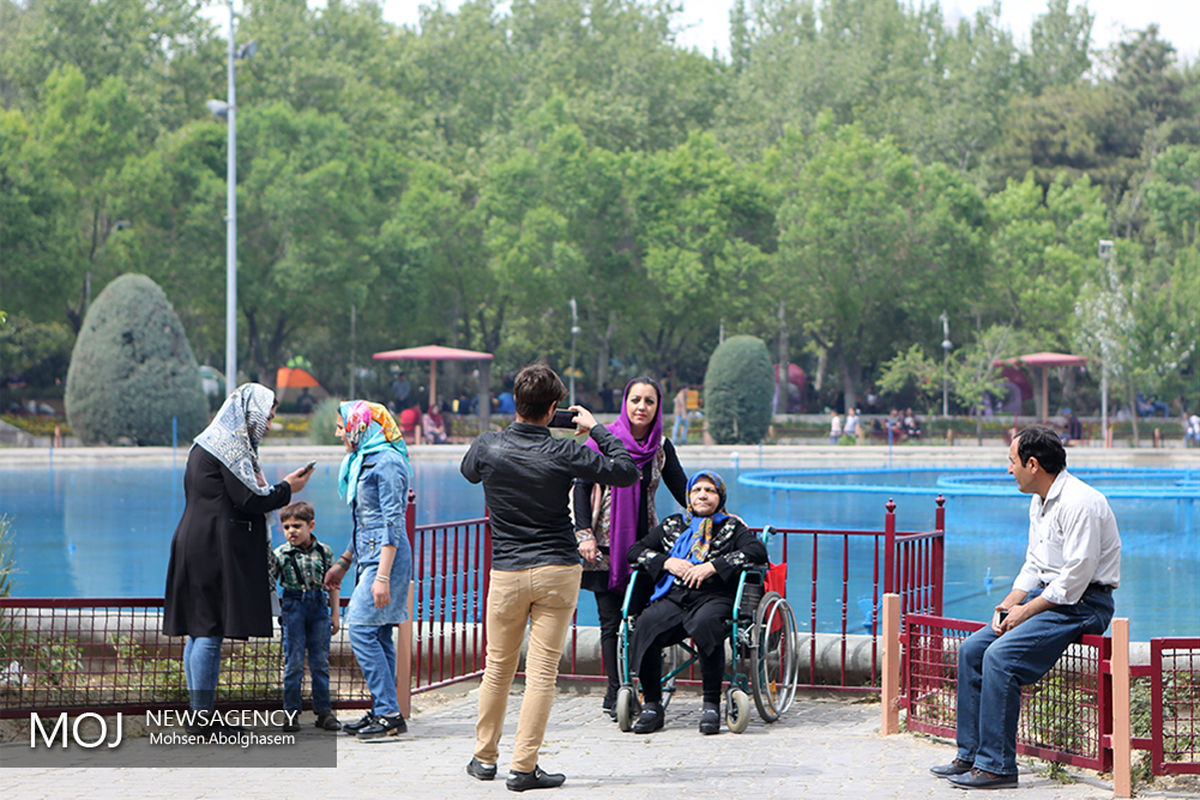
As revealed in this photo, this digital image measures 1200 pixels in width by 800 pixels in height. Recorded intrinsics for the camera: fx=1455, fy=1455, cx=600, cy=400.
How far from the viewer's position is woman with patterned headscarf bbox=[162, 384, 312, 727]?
6.59m

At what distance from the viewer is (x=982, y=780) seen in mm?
5832

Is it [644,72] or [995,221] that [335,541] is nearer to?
[995,221]

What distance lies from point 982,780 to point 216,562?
3472 millimetres

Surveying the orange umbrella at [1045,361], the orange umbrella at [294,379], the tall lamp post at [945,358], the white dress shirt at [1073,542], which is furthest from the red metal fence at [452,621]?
the orange umbrella at [294,379]

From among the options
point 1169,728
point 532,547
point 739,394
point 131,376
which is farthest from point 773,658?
point 739,394

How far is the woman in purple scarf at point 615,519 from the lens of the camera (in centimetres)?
718

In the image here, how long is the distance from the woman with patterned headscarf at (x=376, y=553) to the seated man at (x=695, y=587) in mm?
1168

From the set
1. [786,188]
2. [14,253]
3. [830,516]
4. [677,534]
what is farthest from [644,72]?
[677,534]

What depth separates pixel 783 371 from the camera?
54.4 m

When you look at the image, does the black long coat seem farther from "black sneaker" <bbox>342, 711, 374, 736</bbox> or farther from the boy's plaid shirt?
"black sneaker" <bbox>342, 711, 374, 736</bbox>

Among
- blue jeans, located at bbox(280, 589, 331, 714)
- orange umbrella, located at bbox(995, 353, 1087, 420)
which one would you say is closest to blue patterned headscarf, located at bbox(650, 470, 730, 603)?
blue jeans, located at bbox(280, 589, 331, 714)

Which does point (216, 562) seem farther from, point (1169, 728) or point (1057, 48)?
point (1057, 48)

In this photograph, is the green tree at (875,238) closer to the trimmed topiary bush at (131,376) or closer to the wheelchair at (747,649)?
the trimmed topiary bush at (131,376)

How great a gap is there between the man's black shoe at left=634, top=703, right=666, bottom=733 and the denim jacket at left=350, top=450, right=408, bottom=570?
145 centimetres
